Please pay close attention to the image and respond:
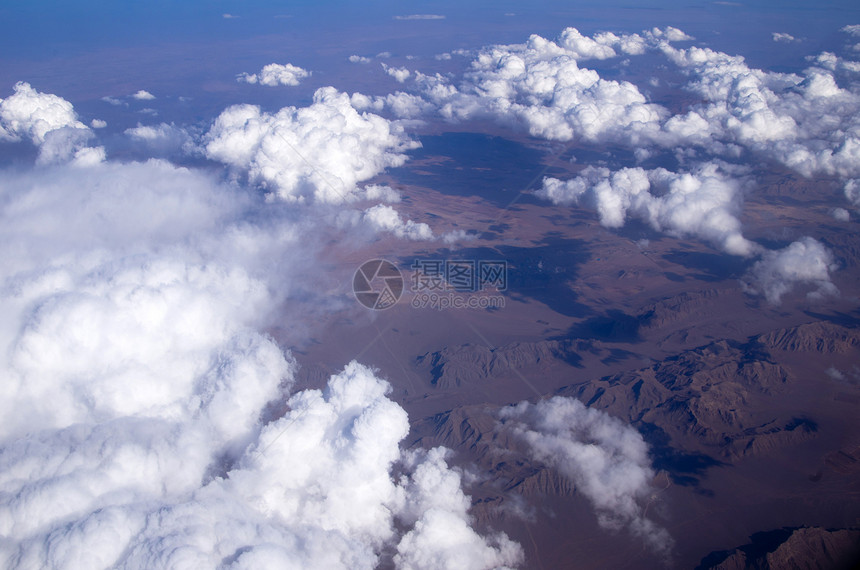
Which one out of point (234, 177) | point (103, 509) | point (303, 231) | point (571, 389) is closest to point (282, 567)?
point (103, 509)

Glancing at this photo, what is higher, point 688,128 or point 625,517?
point 688,128

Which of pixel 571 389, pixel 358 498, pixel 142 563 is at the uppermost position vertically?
pixel 142 563

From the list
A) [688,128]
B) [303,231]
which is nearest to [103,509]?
[303,231]

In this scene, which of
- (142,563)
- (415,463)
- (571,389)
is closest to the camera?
(142,563)

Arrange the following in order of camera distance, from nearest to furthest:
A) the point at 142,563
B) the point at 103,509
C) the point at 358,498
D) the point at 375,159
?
1. the point at 142,563
2. the point at 103,509
3. the point at 358,498
4. the point at 375,159

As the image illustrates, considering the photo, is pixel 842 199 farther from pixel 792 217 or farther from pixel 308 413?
pixel 308 413

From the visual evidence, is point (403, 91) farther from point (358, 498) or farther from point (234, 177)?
point (358, 498)

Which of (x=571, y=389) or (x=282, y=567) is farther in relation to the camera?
→ (x=571, y=389)
